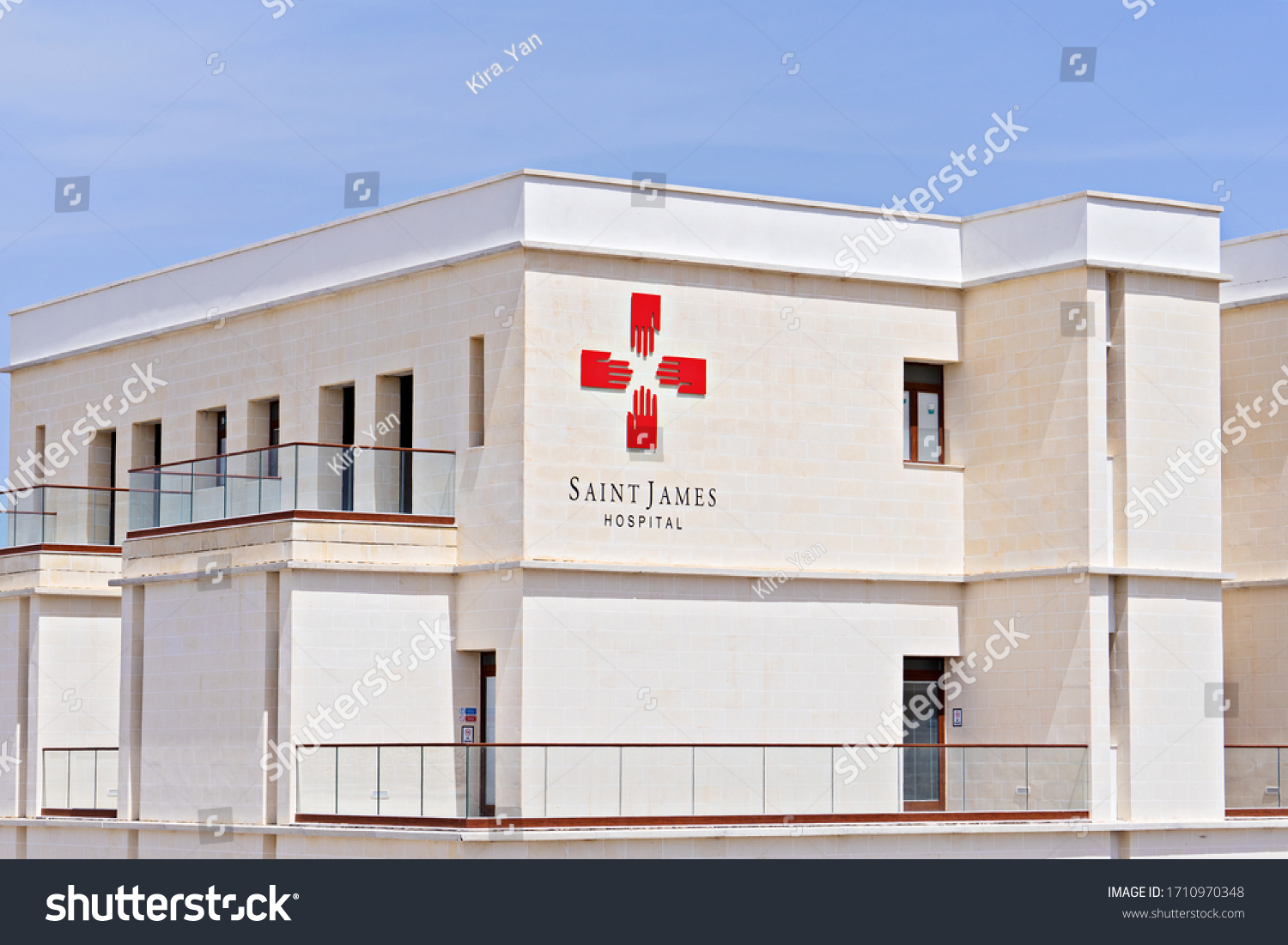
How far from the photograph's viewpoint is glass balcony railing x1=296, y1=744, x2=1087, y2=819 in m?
30.7

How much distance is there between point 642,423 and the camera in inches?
1316

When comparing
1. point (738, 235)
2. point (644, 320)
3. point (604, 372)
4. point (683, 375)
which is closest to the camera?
point (604, 372)

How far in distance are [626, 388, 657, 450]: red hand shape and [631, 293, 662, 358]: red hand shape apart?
2.12 feet

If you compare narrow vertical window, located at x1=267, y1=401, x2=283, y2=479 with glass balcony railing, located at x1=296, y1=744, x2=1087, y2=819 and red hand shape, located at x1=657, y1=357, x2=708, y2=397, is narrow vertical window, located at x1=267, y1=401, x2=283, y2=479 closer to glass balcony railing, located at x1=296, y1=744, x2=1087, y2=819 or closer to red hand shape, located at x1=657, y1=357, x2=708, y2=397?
red hand shape, located at x1=657, y1=357, x2=708, y2=397

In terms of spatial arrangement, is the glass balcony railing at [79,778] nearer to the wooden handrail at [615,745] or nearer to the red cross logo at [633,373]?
the wooden handrail at [615,745]

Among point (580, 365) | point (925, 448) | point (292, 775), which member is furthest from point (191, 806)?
point (925, 448)

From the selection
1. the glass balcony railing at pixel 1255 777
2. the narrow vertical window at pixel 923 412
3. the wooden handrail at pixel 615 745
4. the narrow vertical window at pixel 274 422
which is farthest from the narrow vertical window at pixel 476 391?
the glass balcony railing at pixel 1255 777

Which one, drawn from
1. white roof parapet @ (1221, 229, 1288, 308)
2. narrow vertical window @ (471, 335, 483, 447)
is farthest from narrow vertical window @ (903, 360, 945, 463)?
narrow vertical window @ (471, 335, 483, 447)

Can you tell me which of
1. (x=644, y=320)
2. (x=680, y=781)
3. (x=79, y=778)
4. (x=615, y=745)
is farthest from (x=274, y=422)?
(x=680, y=781)

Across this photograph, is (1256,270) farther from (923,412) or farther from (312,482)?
(312,482)

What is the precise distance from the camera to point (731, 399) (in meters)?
34.2

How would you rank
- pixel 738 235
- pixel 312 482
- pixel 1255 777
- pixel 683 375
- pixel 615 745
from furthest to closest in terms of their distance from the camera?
1. pixel 1255 777
2. pixel 738 235
3. pixel 683 375
4. pixel 312 482
5. pixel 615 745

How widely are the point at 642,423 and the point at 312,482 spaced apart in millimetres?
5087

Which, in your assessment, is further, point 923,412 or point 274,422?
point 274,422
